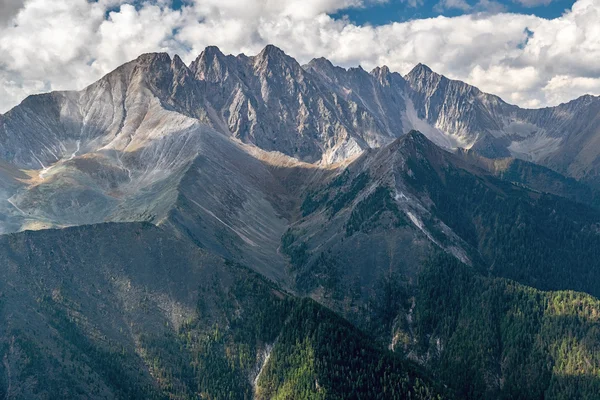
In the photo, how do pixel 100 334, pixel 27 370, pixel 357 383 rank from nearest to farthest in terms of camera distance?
pixel 27 370
pixel 357 383
pixel 100 334

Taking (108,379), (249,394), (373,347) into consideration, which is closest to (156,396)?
(108,379)

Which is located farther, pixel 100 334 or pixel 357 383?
pixel 100 334

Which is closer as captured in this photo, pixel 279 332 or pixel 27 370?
pixel 27 370

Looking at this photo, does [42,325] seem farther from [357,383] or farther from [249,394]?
[357,383]

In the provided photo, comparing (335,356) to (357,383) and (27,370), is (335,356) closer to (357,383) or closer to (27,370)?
(357,383)

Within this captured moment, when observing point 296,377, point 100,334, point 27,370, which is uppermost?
point 296,377

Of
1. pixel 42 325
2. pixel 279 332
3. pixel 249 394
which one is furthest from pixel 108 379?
pixel 279 332

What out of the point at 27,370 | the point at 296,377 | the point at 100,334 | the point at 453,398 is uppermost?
the point at 453,398

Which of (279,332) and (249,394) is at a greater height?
(279,332)

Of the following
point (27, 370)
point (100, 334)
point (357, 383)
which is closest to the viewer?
point (27, 370)
